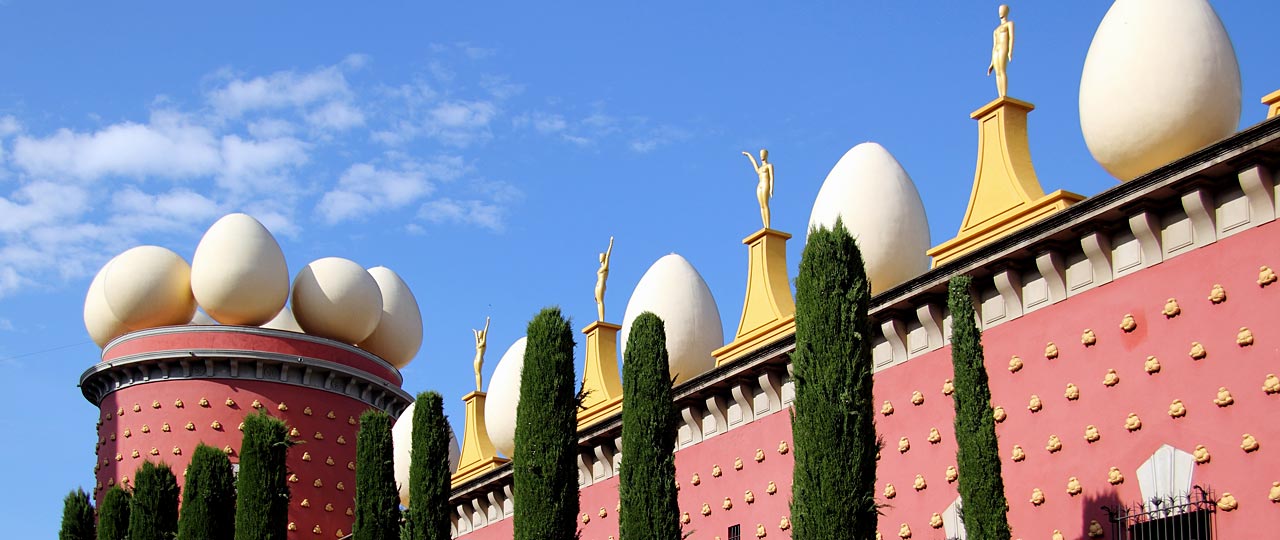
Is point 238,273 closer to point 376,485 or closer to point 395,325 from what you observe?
point 395,325

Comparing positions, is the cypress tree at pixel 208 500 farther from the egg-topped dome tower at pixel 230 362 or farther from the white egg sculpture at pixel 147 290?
the white egg sculpture at pixel 147 290

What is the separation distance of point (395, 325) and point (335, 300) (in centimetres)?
253

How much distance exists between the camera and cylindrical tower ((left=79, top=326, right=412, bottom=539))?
3172 centimetres

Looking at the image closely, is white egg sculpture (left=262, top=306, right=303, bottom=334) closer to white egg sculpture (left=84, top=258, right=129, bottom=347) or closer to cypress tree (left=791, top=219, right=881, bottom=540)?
white egg sculpture (left=84, top=258, right=129, bottom=347)

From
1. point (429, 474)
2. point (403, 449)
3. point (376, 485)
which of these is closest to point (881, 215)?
point (429, 474)

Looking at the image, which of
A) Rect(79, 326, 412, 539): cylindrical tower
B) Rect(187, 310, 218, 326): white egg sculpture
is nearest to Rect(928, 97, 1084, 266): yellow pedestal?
Rect(79, 326, 412, 539): cylindrical tower

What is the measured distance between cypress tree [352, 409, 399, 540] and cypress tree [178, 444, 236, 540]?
2.63m

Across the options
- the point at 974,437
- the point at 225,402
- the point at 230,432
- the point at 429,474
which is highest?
the point at 225,402

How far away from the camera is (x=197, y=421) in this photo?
31.7 meters

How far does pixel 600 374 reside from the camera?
24250 millimetres

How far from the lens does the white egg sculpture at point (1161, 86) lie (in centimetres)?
1581

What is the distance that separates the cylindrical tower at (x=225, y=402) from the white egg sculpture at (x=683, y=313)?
37.8ft

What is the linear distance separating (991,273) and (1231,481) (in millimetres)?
3784

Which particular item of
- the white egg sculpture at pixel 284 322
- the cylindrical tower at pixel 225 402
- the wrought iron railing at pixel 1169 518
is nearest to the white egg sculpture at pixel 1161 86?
the wrought iron railing at pixel 1169 518
